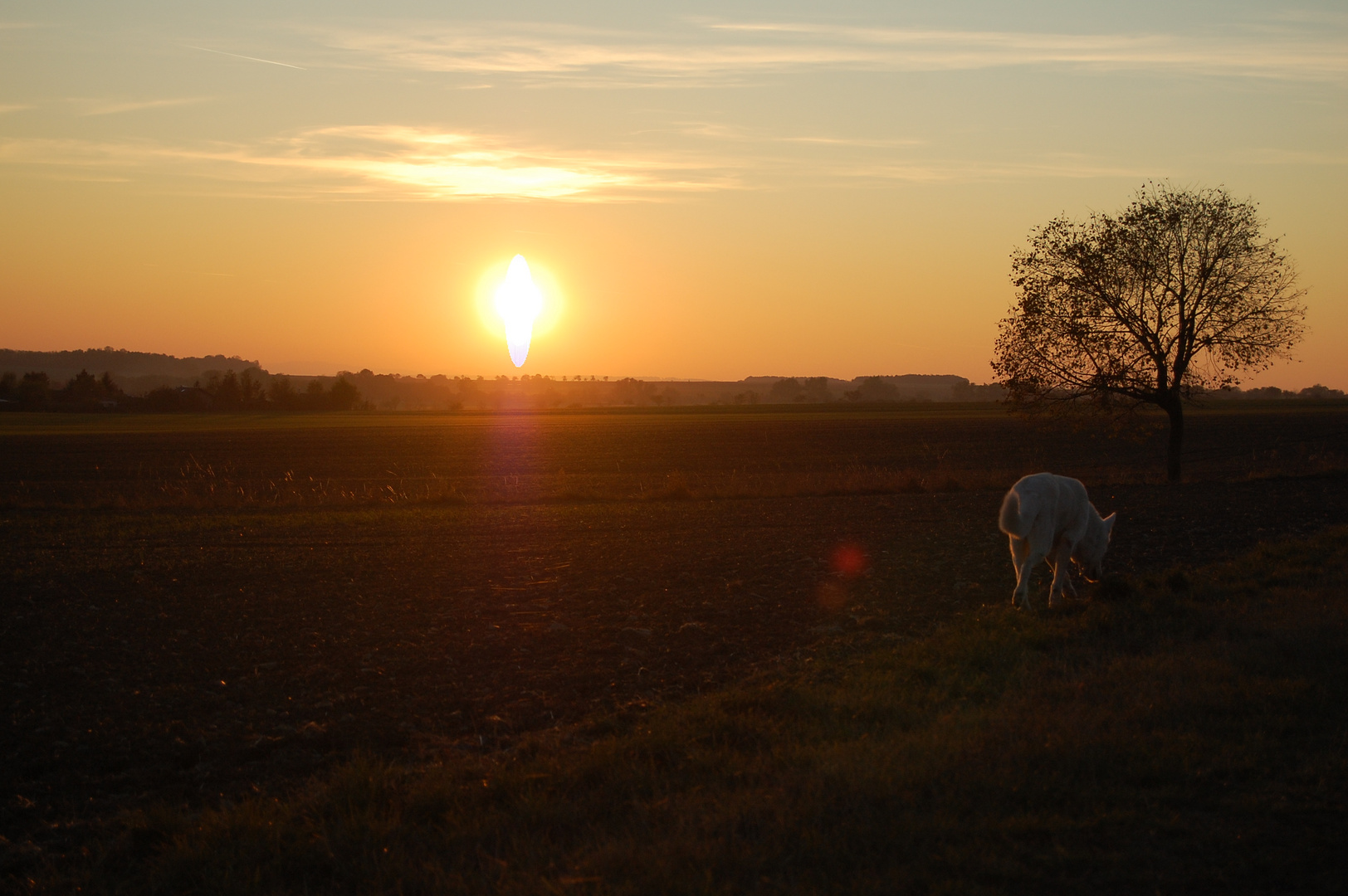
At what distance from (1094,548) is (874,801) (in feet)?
23.5

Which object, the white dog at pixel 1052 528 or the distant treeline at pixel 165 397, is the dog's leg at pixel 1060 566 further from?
the distant treeline at pixel 165 397

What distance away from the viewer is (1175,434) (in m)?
27.7

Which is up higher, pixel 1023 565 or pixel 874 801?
pixel 1023 565

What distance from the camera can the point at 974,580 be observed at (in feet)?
43.5

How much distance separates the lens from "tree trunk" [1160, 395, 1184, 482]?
26.7 meters

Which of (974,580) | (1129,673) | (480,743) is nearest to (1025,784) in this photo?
(1129,673)

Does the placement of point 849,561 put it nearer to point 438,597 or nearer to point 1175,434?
point 438,597

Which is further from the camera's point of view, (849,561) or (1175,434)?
(1175,434)

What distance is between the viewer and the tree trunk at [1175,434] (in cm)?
2669

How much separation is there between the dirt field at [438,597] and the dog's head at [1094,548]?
0.73 metres

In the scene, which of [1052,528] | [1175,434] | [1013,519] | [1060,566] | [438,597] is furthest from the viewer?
[1175,434]

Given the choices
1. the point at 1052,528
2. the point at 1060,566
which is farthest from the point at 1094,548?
the point at 1052,528

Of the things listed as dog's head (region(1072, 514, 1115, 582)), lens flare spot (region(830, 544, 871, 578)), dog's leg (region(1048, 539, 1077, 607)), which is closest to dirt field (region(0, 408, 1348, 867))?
lens flare spot (region(830, 544, 871, 578))

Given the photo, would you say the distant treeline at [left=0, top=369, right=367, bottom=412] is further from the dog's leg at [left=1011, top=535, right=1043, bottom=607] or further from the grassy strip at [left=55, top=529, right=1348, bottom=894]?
the grassy strip at [left=55, top=529, right=1348, bottom=894]
